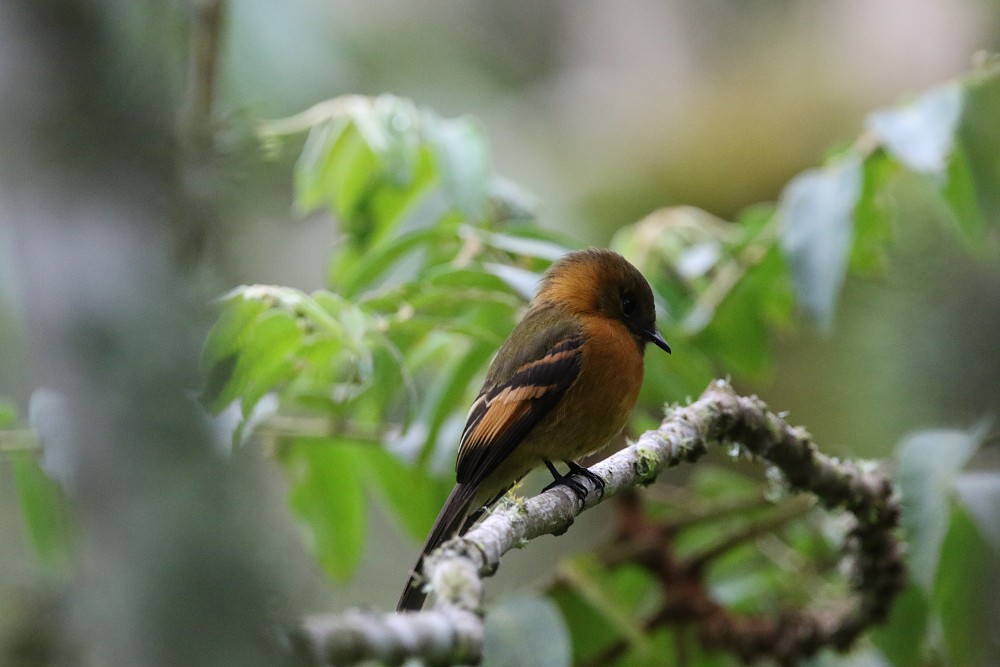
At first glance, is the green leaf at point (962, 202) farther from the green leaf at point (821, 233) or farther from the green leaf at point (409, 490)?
the green leaf at point (409, 490)

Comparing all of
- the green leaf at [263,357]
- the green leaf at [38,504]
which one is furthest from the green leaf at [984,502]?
the green leaf at [38,504]

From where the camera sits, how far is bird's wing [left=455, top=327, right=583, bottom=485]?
122 inches

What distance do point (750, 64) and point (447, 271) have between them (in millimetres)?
7349

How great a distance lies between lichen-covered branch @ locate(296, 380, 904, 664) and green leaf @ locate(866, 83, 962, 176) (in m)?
1.02

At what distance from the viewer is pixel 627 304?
3711 millimetres

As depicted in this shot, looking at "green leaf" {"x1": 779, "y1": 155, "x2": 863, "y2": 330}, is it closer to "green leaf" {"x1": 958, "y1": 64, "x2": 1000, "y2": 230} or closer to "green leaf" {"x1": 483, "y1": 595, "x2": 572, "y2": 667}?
"green leaf" {"x1": 958, "y1": 64, "x2": 1000, "y2": 230}

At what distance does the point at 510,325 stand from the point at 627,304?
459 mm

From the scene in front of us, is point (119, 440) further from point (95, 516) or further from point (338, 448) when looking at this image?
point (338, 448)

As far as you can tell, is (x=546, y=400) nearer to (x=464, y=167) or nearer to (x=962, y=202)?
(x=464, y=167)

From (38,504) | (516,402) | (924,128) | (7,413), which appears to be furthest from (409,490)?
(924,128)

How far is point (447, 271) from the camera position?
3320 mm

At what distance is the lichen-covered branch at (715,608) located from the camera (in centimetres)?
135

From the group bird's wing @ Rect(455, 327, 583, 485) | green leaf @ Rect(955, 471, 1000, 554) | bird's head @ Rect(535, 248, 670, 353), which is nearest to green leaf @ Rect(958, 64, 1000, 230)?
green leaf @ Rect(955, 471, 1000, 554)

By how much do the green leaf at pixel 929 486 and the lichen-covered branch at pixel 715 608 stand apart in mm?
133
